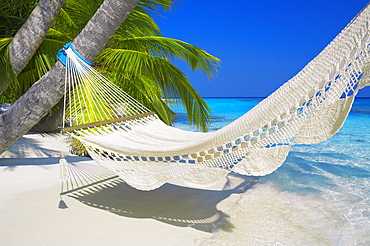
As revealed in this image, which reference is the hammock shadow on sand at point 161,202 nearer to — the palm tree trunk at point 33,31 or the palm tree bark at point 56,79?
the palm tree bark at point 56,79

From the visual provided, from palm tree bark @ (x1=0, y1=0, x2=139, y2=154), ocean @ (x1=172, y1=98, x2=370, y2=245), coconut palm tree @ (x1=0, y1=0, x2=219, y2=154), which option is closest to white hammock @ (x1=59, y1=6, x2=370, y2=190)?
ocean @ (x1=172, y1=98, x2=370, y2=245)

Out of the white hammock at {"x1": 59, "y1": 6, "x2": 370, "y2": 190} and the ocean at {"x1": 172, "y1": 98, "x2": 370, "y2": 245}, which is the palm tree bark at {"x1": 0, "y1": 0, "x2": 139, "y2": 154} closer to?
the white hammock at {"x1": 59, "y1": 6, "x2": 370, "y2": 190}

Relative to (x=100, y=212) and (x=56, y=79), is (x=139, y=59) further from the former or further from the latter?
(x=100, y=212)

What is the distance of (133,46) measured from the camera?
387cm

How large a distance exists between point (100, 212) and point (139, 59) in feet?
5.78

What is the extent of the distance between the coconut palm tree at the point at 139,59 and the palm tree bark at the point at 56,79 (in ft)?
2.95

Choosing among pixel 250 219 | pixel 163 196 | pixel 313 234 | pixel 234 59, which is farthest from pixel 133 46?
pixel 234 59

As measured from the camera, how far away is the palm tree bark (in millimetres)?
2051

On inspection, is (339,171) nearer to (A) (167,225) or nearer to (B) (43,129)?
(A) (167,225)

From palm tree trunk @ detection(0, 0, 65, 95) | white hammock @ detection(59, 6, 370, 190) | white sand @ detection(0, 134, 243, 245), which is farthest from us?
palm tree trunk @ detection(0, 0, 65, 95)

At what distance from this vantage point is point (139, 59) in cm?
327

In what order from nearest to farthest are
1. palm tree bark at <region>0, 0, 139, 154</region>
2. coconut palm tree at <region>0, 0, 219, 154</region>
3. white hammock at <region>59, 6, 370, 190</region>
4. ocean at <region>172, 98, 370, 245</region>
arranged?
white hammock at <region>59, 6, 370, 190</region> < ocean at <region>172, 98, 370, 245</region> < palm tree bark at <region>0, 0, 139, 154</region> < coconut palm tree at <region>0, 0, 219, 154</region>

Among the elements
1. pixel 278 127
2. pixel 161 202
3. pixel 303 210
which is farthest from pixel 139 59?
pixel 278 127

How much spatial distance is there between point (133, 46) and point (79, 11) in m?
0.68
